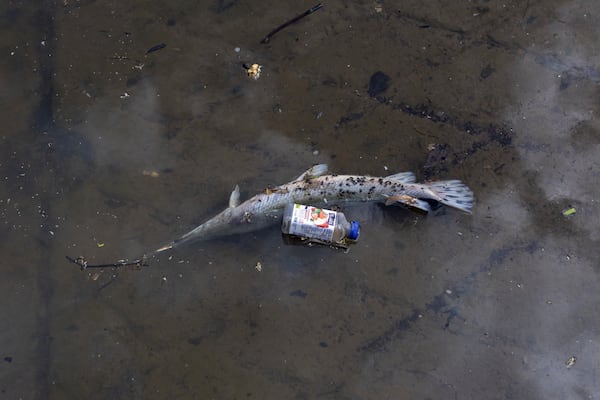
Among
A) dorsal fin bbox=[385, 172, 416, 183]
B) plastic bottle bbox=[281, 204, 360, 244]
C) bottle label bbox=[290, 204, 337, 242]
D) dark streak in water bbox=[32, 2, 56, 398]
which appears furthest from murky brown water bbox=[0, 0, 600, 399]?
bottle label bbox=[290, 204, 337, 242]

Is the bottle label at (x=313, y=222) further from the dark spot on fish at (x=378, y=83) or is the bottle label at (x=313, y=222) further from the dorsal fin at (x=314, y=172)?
the dark spot on fish at (x=378, y=83)

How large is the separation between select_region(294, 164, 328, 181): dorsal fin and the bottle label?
362mm

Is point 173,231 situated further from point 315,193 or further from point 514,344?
point 514,344

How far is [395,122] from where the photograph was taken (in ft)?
15.0

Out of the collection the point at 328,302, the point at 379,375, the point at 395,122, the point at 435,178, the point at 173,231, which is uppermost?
the point at 395,122

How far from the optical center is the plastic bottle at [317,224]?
13.2ft

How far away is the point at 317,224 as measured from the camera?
4000 mm

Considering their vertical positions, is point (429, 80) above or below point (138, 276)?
above

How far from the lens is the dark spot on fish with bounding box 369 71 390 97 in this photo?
463 centimetres

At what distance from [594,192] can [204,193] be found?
358 cm

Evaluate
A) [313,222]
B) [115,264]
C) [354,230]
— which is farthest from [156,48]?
[354,230]

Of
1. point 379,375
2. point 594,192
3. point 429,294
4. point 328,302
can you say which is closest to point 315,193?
point 328,302

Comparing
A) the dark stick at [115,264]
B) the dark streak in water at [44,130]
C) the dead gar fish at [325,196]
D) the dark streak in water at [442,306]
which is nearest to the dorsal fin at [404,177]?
the dead gar fish at [325,196]

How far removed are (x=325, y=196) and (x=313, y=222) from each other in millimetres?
339
